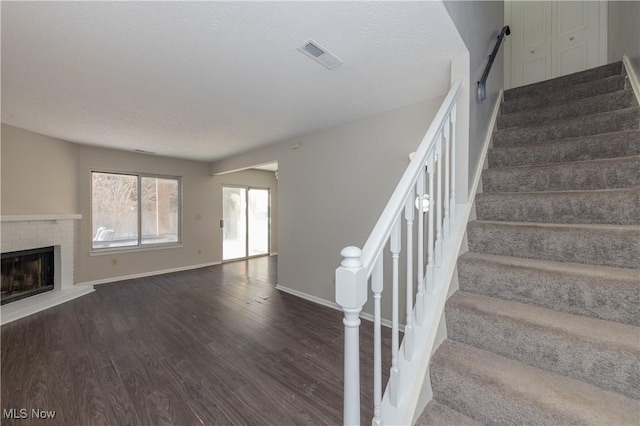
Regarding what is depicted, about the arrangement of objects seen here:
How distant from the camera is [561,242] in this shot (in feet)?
4.58

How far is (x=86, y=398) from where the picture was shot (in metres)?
1.80

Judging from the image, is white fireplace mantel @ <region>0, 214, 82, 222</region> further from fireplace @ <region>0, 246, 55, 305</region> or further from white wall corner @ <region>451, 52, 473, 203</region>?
white wall corner @ <region>451, 52, 473, 203</region>

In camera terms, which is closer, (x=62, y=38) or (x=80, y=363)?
(x=62, y=38)

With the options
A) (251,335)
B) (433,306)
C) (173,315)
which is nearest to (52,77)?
(173,315)

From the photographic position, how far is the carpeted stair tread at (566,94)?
2.17m

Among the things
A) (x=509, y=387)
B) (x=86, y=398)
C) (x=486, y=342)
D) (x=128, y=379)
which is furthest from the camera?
(x=128, y=379)

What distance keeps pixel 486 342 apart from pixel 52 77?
140 inches

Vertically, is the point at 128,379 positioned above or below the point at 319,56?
below

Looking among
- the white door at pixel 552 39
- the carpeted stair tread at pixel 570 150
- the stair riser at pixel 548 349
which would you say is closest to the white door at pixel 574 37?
the white door at pixel 552 39

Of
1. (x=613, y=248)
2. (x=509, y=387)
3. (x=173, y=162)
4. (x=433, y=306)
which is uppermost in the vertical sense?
(x=173, y=162)

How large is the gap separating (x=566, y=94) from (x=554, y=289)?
2.16 metres

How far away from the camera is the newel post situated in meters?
0.80

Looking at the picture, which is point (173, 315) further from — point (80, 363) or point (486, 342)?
point (486, 342)

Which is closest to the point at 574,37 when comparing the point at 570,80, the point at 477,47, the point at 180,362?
the point at 570,80
